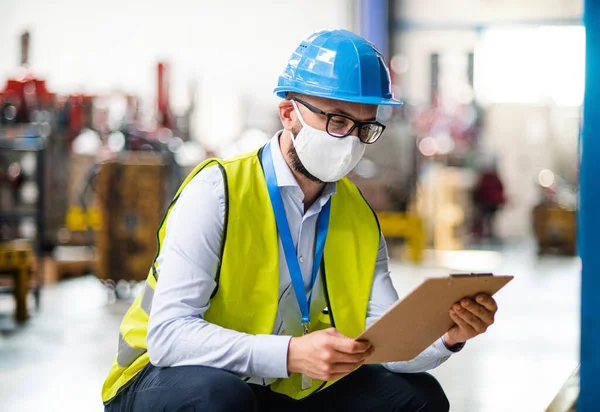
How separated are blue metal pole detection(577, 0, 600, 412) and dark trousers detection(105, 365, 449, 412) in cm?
81

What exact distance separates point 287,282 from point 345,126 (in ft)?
1.35

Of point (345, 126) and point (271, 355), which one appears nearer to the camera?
point (271, 355)

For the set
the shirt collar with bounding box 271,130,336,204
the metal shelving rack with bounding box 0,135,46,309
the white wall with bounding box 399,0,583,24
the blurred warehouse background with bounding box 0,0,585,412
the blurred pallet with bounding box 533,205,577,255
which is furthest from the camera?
the white wall with bounding box 399,0,583,24

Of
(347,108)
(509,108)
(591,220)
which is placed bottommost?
(591,220)

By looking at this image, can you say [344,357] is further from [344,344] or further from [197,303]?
[197,303]

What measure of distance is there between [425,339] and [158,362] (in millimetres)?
624

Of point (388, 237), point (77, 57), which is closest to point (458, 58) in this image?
point (388, 237)

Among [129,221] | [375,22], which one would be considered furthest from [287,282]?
[375,22]

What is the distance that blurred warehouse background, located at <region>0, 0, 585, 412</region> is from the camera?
5.03m

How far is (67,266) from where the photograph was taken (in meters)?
8.01

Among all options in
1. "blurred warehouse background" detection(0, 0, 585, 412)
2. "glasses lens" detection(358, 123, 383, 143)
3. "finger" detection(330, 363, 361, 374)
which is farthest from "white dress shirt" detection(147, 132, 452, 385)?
"blurred warehouse background" detection(0, 0, 585, 412)

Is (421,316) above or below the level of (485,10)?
below

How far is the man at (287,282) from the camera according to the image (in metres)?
1.89

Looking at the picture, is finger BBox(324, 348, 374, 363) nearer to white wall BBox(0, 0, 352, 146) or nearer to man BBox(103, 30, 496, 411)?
man BBox(103, 30, 496, 411)
